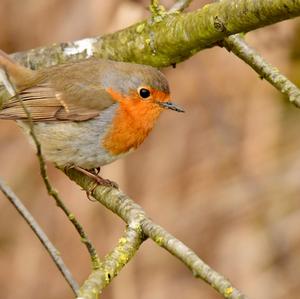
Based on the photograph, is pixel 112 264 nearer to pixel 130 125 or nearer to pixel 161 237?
pixel 161 237

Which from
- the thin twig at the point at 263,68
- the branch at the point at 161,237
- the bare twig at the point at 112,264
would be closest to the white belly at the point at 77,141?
the branch at the point at 161,237

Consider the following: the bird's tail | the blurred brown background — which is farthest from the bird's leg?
the blurred brown background

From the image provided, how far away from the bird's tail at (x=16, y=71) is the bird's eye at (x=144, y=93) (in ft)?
1.89

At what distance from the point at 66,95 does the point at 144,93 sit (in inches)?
16.0

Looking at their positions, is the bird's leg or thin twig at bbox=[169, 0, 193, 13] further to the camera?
thin twig at bbox=[169, 0, 193, 13]

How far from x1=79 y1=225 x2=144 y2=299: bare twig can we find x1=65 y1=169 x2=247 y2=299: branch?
0.02m

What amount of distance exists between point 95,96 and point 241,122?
88.0 inches

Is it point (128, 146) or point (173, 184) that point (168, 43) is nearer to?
point (128, 146)

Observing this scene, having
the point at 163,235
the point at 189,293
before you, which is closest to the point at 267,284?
the point at 189,293

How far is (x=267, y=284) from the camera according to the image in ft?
19.5

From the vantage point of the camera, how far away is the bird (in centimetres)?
359

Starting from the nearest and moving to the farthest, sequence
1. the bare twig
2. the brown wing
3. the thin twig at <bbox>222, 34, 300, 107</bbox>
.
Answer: the bare twig, the thin twig at <bbox>222, 34, 300, 107</bbox>, the brown wing

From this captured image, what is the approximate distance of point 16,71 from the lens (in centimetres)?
372

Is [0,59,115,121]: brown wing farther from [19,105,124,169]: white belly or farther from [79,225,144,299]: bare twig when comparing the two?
[79,225,144,299]: bare twig
